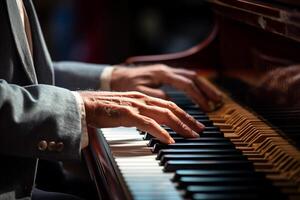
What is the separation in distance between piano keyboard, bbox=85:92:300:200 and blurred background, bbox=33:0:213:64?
251 centimetres

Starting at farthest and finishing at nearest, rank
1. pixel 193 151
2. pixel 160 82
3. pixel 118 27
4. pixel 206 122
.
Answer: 1. pixel 118 27
2. pixel 160 82
3. pixel 206 122
4. pixel 193 151

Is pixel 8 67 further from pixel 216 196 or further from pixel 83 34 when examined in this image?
pixel 83 34

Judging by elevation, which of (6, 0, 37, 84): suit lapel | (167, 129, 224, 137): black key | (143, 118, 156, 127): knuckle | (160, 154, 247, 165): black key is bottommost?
(167, 129, 224, 137): black key

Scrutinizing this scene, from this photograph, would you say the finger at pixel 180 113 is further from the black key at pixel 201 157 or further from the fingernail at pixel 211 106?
the fingernail at pixel 211 106

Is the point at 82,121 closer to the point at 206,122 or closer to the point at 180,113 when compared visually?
the point at 180,113

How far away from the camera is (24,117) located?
4.06 feet

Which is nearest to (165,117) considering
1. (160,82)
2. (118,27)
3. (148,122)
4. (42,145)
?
(148,122)

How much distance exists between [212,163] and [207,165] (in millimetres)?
11

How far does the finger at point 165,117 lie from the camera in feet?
4.48

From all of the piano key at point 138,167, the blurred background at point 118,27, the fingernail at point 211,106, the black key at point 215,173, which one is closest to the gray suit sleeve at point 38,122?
the piano key at point 138,167

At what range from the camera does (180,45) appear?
4.12 meters

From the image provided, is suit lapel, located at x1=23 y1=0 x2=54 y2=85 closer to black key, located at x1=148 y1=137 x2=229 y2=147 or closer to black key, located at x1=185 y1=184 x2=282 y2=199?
black key, located at x1=148 y1=137 x2=229 y2=147

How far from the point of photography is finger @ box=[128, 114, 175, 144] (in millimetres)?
1327

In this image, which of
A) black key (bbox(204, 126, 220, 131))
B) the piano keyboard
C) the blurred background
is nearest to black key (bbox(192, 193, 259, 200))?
the piano keyboard
